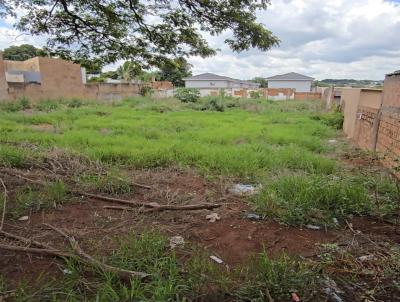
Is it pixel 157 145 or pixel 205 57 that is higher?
pixel 205 57

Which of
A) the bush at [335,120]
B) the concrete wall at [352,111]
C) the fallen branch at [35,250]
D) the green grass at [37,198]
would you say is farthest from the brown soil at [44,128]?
the bush at [335,120]

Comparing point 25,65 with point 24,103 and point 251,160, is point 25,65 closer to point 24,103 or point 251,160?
point 24,103

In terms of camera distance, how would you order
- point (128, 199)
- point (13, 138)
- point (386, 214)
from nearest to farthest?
point (386, 214) < point (128, 199) < point (13, 138)

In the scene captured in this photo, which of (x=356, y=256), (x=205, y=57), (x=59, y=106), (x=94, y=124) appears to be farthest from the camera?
(x=59, y=106)

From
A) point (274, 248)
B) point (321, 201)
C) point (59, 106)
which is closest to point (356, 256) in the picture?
point (274, 248)

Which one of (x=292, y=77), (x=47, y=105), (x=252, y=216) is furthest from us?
(x=292, y=77)

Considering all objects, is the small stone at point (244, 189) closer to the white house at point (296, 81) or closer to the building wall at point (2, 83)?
the building wall at point (2, 83)

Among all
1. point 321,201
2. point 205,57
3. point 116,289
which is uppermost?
point 205,57

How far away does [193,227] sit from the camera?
A: 2.83 m

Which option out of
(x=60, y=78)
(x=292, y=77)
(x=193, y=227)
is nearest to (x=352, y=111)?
(x=193, y=227)

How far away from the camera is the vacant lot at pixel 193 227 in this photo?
1.93 metres

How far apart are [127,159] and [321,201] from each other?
3111mm

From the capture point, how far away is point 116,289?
6.30ft

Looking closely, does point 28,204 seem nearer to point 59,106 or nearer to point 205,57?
point 205,57
